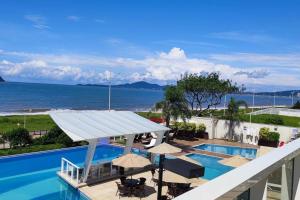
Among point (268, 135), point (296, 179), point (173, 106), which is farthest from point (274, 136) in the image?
point (296, 179)

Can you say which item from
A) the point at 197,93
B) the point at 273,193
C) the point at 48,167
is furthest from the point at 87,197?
the point at 197,93

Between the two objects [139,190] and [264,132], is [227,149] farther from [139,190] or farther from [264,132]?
[139,190]

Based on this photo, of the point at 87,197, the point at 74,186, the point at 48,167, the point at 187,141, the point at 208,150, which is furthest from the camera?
the point at 187,141

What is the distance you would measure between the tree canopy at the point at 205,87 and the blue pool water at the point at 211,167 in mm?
13649

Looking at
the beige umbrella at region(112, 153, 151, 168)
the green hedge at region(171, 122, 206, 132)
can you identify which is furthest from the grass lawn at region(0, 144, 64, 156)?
the green hedge at region(171, 122, 206, 132)

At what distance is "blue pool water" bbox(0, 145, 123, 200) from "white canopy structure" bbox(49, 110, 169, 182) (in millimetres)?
1704

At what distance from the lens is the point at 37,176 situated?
19188 millimetres

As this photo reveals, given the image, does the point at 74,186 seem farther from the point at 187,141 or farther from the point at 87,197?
the point at 187,141

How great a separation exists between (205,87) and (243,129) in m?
9.14

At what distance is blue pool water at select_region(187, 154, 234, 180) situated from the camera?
20797 mm

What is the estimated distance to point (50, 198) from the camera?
608 inches

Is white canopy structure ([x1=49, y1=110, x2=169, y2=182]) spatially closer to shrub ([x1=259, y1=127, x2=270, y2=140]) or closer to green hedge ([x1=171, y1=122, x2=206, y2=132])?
green hedge ([x1=171, y1=122, x2=206, y2=132])

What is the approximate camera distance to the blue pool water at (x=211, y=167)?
2080cm

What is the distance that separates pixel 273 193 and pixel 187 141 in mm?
28066
